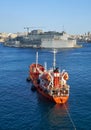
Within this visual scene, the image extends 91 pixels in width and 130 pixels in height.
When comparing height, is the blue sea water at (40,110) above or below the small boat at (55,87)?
below

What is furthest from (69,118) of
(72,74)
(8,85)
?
(72,74)

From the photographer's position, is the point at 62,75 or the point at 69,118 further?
the point at 62,75

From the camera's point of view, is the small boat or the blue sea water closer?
the blue sea water

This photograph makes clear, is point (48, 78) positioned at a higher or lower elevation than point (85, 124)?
higher

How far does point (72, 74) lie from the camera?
69.1 m

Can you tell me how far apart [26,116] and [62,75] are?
11.0 m

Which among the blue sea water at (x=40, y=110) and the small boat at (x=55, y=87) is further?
the small boat at (x=55, y=87)

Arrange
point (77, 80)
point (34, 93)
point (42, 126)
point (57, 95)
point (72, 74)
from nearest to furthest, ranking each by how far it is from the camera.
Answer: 1. point (42, 126)
2. point (57, 95)
3. point (34, 93)
4. point (77, 80)
5. point (72, 74)

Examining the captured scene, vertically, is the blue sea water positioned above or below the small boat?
below

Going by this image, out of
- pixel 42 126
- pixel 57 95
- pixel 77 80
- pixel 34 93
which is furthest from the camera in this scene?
pixel 77 80

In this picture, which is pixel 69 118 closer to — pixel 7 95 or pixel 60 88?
pixel 60 88

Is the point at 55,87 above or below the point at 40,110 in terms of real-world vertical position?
above

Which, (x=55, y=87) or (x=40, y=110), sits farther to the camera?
(x=55, y=87)

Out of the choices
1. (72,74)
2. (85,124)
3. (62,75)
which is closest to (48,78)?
(62,75)
